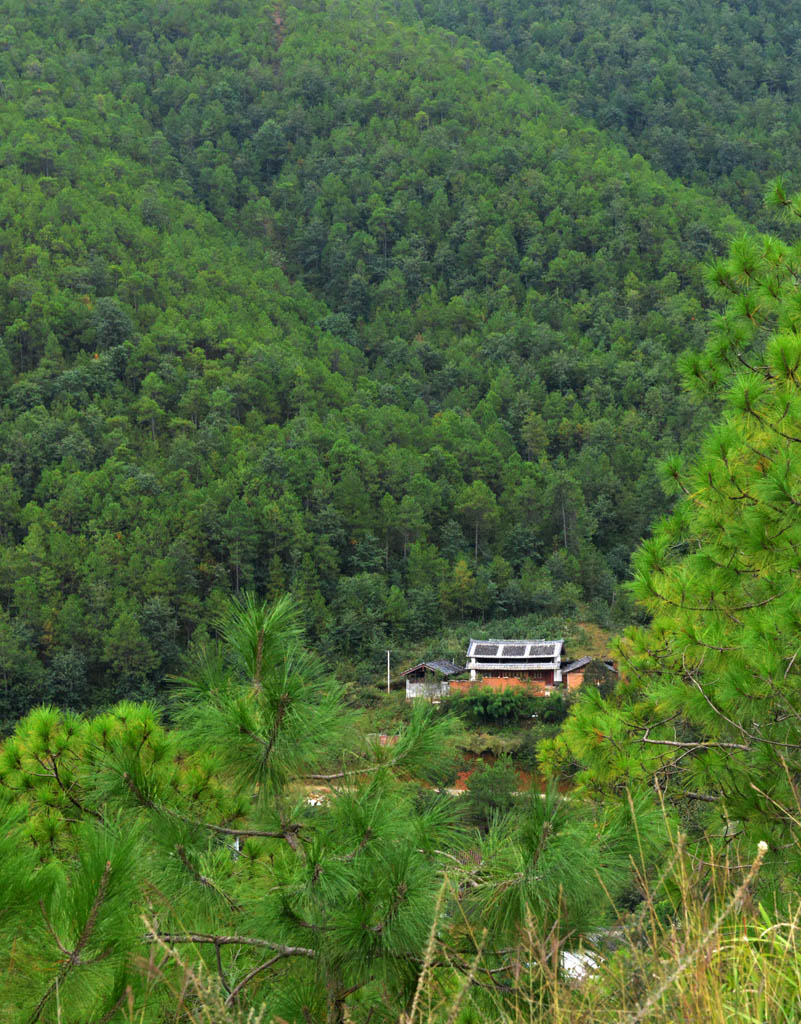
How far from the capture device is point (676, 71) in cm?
6725

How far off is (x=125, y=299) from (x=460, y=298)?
15.9 meters

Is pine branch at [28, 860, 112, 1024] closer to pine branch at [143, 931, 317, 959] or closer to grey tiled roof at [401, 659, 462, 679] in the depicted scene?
pine branch at [143, 931, 317, 959]

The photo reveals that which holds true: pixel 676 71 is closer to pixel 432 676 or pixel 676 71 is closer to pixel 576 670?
pixel 576 670

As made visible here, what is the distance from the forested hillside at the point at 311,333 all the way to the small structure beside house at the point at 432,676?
2.80 metres

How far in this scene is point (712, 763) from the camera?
4.41 metres

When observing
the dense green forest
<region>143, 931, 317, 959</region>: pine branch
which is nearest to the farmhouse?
the dense green forest

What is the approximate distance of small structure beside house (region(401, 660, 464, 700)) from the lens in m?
25.9

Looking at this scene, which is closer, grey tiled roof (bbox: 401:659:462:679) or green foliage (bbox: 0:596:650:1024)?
green foliage (bbox: 0:596:650:1024)

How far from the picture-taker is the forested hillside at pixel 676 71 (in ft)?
203

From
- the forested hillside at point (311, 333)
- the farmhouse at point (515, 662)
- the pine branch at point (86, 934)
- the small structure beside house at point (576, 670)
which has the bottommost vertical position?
the farmhouse at point (515, 662)

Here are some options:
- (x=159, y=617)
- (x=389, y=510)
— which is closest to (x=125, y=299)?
(x=389, y=510)

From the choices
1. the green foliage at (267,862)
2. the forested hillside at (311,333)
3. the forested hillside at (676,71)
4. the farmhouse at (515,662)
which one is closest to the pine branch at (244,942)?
the green foliage at (267,862)

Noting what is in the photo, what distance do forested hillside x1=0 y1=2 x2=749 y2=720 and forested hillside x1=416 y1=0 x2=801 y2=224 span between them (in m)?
6.27

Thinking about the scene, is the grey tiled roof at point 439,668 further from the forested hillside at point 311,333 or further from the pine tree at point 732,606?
the pine tree at point 732,606
